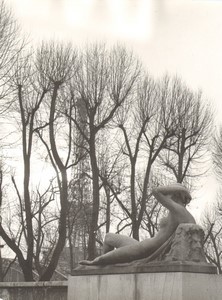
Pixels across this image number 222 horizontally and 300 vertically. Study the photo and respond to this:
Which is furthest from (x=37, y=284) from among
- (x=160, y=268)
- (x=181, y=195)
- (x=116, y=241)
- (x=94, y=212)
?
(x=160, y=268)

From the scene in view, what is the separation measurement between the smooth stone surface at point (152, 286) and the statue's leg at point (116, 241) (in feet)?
2.67

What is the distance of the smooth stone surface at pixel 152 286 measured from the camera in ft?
36.4

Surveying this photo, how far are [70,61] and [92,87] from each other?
1.52 m

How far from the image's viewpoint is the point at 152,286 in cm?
1154

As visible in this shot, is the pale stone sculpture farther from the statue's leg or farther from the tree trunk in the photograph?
the tree trunk

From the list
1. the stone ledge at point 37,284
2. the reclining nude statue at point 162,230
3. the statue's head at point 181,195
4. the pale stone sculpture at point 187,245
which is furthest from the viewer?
the stone ledge at point 37,284

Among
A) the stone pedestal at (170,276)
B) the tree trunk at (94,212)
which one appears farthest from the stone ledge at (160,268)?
the tree trunk at (94,212)

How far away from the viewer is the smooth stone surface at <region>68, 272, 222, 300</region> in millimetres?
11094

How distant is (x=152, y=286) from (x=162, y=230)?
49.9 inches

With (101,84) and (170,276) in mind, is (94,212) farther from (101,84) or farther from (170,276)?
(170,276)

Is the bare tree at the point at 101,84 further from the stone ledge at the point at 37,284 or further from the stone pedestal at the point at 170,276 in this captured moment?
the stone pedestal at the point at 170,276

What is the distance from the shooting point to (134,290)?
11.8m

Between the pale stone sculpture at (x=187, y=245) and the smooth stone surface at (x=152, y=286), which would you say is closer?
the smooth stone surface at (x=152, y=286)

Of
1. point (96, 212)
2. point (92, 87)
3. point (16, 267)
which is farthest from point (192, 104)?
point (16, 267)
